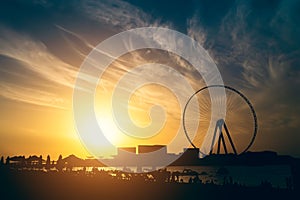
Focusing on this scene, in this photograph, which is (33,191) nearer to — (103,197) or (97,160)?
(103,197)

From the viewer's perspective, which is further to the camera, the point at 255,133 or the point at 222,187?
the point at 255,133

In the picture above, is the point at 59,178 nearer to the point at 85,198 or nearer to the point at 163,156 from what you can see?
the point at 85,198

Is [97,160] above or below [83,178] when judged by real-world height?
above

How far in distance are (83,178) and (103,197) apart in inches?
207

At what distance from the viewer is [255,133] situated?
90750 millimetres

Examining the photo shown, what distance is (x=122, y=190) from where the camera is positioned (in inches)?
1325

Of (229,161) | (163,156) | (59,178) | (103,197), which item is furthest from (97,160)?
(103,197)

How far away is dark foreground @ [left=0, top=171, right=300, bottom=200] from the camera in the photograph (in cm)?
3269

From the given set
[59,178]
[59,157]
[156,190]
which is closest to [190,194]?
[156,190]

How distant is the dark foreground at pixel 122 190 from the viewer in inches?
1287

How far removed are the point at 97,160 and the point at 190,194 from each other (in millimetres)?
45788

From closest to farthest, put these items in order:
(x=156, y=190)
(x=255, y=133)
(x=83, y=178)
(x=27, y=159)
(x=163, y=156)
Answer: (x=156, y=190) < (x=83, y=178) < (x=27, y=159) < (x=163, y=156) < (x=255, y=133)

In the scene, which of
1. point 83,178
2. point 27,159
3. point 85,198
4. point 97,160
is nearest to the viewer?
point 85,198

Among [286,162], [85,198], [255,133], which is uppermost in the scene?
[255,133]
